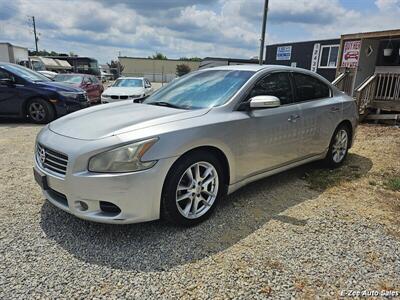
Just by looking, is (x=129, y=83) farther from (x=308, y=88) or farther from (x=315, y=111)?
(x=315, y=111)

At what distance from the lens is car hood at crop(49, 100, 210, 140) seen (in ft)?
8.89

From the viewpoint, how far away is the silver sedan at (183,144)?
2.50 m

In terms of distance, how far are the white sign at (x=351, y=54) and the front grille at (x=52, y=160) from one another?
1068cm

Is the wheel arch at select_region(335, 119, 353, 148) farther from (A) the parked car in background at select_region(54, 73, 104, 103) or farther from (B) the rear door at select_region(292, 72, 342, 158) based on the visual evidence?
(A) the parked car in background at select_region(54, 73, 104, 103)

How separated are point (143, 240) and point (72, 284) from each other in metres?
0.69

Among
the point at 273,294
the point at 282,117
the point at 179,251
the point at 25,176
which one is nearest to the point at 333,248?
the point at 273,294

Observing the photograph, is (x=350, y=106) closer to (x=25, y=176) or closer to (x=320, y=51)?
(x=25, y=176)

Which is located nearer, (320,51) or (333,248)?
(333,248)

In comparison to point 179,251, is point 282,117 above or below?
above

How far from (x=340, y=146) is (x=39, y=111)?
7.28 m

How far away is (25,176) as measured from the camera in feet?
13.9

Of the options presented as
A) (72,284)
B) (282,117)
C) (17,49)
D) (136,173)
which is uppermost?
(17,49)

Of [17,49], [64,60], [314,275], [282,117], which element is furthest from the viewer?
[64,60]

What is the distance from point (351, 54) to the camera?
35.2 feet
